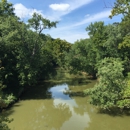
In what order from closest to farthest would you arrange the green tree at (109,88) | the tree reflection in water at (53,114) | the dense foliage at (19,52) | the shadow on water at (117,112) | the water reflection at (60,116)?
the water reflection at (60,116) → the tree reflection in water at (53,114) → the green tree at (109,88) → the shadow on water at (117,112) → the dense foliage at (19,52)

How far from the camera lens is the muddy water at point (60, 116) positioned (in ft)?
41.3

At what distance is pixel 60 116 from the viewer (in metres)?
14.9

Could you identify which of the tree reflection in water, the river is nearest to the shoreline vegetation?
the river

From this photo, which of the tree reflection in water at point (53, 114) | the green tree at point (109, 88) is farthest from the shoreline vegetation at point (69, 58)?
the tree reflection in water at point (53, 114)

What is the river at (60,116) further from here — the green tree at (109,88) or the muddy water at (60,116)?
the green tree at (109,88)

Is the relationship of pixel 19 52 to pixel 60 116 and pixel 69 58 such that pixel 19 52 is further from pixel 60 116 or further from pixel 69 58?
pixel 69 58

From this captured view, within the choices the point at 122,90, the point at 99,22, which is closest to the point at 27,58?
the point at 122,90

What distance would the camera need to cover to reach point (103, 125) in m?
12.5

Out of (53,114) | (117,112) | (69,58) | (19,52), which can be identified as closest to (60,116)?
(53,114)

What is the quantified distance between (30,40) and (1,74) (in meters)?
5.22

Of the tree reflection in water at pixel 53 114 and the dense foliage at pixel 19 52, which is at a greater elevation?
the dense foliage at pixel 19 52

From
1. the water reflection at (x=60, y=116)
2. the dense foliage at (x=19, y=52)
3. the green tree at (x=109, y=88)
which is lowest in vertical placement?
the water reflection at (x=60, y=116)

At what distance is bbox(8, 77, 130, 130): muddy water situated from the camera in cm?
1259

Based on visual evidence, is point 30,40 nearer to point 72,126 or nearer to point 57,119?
point 57,119
